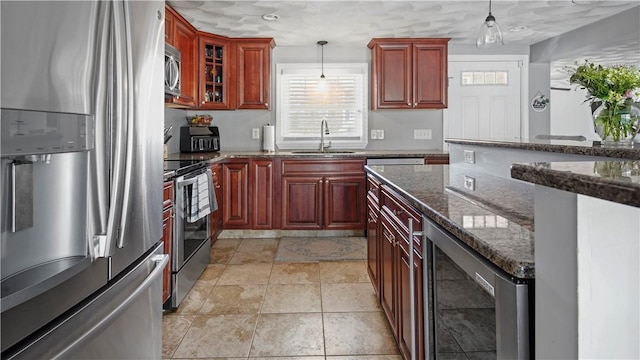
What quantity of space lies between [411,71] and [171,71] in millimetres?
2637

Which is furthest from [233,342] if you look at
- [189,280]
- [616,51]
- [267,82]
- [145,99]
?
[616,51]

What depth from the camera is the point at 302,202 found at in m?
4.24

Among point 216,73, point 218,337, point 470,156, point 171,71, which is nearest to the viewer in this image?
point 218,337

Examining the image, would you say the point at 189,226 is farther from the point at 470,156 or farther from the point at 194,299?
the point at 470,156

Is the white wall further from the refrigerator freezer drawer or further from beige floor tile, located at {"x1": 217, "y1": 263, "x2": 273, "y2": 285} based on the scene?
the refrigerator freezer drawer

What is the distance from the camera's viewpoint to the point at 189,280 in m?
2.75

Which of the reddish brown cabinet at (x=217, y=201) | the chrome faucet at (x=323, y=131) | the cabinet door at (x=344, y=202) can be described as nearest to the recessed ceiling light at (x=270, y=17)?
the chrome faucet at (x=323, y=131)

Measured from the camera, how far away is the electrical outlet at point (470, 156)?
2490 millimetres

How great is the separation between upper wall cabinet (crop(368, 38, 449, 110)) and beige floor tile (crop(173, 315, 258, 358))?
310 centimetres

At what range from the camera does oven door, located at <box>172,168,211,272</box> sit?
2.46m

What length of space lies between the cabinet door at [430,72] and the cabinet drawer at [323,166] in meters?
1.09

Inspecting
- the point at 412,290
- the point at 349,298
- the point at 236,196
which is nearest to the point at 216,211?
the point at 236,196

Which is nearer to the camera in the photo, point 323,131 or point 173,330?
point 173,330

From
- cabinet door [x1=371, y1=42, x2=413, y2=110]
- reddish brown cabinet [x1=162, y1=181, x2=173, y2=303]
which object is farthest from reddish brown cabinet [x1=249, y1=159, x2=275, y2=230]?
reddish brown cabinet [x1=162, y1=181, x2=173, y2=303]
